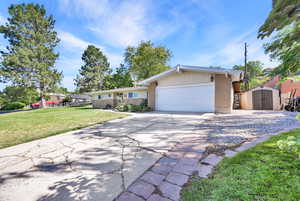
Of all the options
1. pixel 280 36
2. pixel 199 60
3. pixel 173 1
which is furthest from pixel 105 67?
pixel 280 36

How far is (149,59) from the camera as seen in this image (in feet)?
68.6

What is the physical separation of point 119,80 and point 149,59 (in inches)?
525

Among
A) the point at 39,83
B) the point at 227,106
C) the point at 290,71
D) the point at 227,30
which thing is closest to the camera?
the point at 290,71

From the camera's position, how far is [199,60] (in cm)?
1722

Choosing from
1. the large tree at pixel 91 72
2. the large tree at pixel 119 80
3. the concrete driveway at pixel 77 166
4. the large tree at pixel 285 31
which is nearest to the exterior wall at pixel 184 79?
the large tree at pixel 285 31

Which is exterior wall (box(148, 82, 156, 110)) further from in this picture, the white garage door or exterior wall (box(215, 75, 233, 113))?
exterior wall (box(215, 75, 233, 113))

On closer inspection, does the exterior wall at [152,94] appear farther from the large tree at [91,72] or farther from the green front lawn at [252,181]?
the large tree at [91,72]

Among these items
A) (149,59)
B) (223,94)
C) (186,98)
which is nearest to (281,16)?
(223,94)

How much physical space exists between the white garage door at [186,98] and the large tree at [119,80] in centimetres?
1909

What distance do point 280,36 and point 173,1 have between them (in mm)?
6207

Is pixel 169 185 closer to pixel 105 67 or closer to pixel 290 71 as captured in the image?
pixel 290 71

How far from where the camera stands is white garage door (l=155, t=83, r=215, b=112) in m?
8.53

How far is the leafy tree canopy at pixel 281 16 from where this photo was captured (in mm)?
2729

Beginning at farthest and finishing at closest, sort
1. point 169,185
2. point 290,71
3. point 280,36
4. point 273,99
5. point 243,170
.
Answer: point 273,99 < point 280,36 < point 290,71 < point 243,170 < point 169,185
